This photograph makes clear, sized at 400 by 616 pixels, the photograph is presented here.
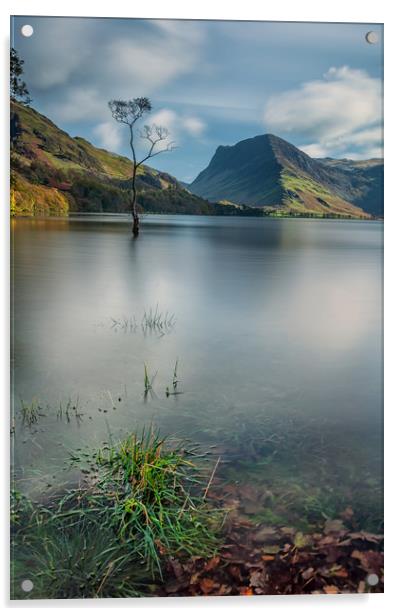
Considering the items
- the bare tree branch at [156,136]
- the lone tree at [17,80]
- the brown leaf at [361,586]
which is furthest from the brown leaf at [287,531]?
the lone tree at [17,80]

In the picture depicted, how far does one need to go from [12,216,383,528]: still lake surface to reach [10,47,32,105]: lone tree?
0.74 m

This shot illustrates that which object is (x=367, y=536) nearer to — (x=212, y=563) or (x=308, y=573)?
(x=308, y=573)

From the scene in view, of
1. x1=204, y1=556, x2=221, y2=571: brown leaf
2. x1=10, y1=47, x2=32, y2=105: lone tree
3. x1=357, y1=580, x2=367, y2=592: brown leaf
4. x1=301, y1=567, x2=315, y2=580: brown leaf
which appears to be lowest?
x1=357, y1=580, x2=367, y2=592: brown leaf

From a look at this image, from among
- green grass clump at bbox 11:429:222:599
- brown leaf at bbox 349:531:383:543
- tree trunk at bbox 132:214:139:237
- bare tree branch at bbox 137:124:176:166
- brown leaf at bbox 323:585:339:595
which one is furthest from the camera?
tree trunk at bbox 132:214:139:237

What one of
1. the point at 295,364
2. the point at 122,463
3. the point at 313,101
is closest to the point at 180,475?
the point at 122,463

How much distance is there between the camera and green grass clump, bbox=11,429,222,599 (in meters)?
2.85

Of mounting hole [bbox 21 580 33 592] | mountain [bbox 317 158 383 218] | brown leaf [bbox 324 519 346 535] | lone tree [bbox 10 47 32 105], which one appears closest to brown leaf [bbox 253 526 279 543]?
brown leaf [bbox 324 519 346 535]

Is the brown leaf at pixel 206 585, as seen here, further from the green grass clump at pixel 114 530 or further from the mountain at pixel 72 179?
the mountain at pixel 72 179

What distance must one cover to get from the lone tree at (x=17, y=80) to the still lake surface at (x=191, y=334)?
74cm

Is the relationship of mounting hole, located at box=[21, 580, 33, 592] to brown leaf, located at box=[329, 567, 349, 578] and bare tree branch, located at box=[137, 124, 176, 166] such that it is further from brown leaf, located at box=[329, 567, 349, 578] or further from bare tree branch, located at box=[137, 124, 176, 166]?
bare tree branch, located at box=[137, 124, 176, 166]

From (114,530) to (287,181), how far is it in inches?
99.7

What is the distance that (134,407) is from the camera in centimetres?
327

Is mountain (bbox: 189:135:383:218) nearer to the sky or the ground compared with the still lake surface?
nearer to the sky

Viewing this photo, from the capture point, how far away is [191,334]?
3516mm
